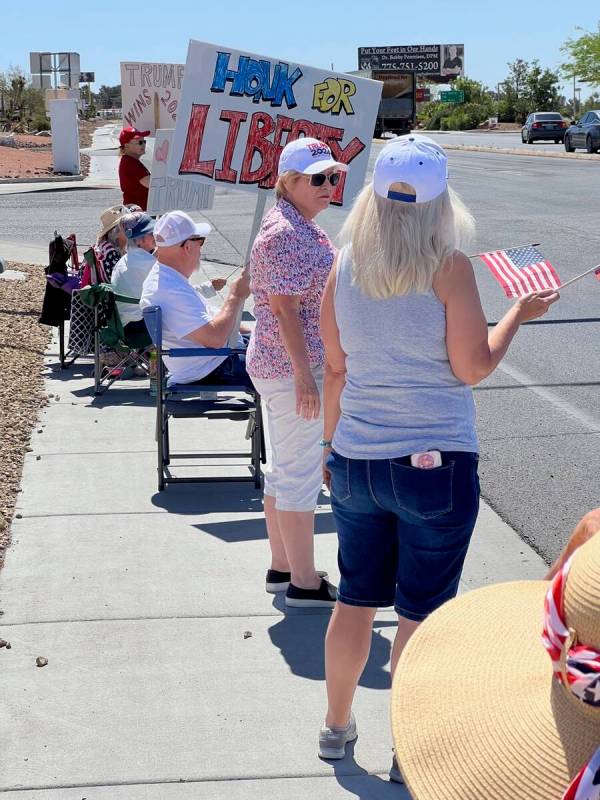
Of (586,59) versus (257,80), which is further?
(586,59)

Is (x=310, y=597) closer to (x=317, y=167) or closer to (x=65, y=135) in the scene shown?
(x=317, y=167)

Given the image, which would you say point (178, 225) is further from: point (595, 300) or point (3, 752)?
point (595, 300)

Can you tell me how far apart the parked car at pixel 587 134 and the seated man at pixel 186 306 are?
39.5 meters

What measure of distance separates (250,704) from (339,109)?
4263mm

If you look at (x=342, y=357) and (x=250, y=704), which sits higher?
(x=342, y=357)

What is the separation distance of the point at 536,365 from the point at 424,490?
6598 millimetres

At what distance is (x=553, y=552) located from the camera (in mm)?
5395

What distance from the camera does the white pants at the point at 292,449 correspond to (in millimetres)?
4645

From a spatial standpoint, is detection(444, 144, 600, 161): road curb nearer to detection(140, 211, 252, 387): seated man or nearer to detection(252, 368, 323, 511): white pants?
detection(140, 211, 252, 387): seated man

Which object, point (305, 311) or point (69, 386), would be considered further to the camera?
point (69, 386)

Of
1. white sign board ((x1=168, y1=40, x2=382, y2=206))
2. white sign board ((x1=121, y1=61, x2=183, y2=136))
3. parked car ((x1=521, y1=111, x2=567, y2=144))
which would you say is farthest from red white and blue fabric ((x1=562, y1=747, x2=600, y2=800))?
parked car ((x1=521, y1=111, x2=567, y2=144))

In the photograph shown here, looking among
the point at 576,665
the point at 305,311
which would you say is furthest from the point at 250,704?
the point at 576,665

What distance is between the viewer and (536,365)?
31.5 feet

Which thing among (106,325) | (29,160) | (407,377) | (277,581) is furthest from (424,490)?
(29,160)
